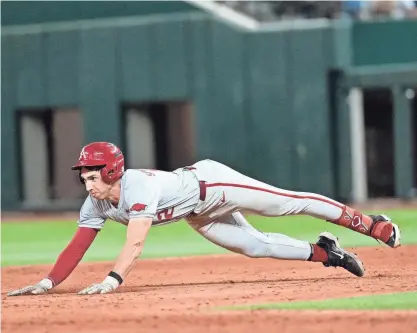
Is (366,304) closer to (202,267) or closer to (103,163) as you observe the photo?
(103,163)

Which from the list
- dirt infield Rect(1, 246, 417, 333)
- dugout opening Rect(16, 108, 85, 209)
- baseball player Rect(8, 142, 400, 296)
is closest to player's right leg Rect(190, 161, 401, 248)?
baseball player Rect(8, 142, 400, 296)

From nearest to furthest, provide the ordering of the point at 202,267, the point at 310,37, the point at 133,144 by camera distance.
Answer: the point at 202,267
the point at 310,37
the point at 133,144

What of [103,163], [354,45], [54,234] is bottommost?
[54,234]

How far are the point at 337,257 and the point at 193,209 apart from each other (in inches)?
40.1

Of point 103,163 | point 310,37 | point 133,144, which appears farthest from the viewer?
point 133,144

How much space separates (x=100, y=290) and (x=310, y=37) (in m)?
12.0

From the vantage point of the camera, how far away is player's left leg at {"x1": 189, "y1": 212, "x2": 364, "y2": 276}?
6.96 m

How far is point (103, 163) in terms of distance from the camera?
6.36m

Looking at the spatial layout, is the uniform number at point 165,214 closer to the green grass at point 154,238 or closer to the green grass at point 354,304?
the green grass at point 354,304

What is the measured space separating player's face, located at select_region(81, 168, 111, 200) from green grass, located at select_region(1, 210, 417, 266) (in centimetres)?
427

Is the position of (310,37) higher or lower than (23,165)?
higher

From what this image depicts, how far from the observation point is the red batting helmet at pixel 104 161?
6.37 m

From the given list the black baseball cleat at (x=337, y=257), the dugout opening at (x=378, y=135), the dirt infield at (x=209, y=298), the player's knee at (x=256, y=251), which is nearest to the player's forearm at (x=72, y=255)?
the dirt infield at (x=209, y=298)

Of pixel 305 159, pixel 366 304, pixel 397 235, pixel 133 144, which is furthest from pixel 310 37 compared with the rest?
pixel 366 304
